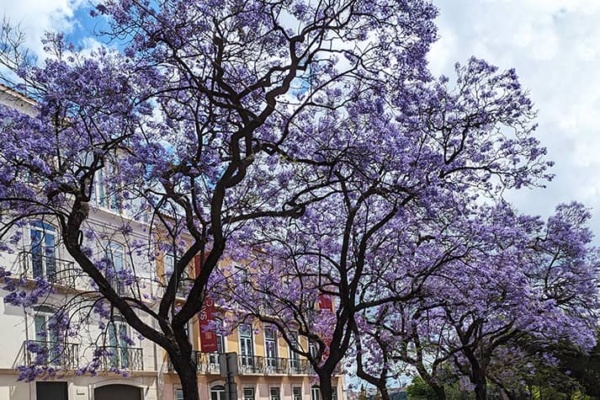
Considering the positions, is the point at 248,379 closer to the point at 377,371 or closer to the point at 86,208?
the point at 377,371

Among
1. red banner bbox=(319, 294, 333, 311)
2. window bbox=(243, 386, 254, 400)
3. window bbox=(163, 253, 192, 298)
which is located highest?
window bbox=(163, 253, 192, 298)

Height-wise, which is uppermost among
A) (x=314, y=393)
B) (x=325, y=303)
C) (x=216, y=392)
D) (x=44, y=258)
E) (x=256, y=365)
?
(x=44, y=258)

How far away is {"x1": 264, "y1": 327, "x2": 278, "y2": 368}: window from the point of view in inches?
1601

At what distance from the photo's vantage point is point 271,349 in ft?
136

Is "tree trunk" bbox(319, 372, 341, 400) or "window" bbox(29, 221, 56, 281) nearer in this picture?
"tree trunk" bbox(319, 372, 341, 400)

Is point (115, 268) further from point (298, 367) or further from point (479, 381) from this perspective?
point (298, 367)

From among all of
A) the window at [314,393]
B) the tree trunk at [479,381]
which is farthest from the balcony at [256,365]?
the tree trunk at [479,381]

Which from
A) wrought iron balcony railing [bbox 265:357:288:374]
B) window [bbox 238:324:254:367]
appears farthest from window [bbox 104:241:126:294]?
wrought iron balcony railing [bbox 265:357:288:374]

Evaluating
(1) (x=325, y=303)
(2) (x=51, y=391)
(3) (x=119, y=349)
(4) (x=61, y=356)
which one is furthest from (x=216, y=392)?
(4) (x=61, y=356)

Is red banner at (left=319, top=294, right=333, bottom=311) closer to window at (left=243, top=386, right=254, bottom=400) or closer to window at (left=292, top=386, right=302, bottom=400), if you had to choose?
window at (left=243, top=386, right=254, bottom=400)

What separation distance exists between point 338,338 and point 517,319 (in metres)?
6.86

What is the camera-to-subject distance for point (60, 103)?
1346 cm

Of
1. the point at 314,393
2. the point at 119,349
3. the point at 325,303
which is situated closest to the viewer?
the point at 325,303

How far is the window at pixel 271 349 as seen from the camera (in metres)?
40.7
